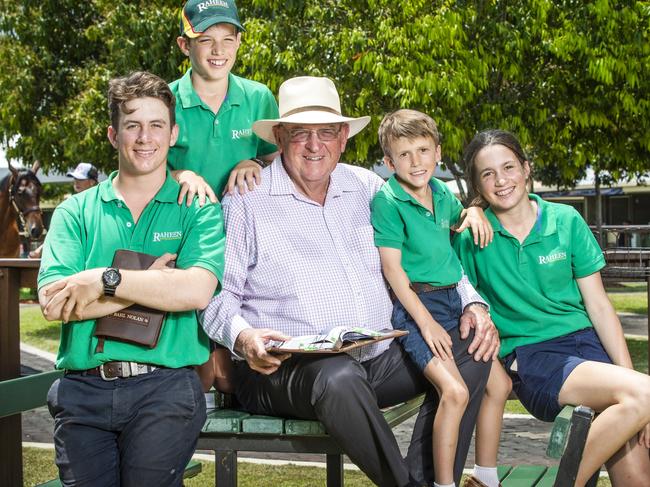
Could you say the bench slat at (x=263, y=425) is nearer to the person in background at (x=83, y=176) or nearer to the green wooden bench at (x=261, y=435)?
the green wooden bench at (x=261, y=435)

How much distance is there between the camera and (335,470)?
16.0 ft

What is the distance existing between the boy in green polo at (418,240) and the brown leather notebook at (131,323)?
1144 mm

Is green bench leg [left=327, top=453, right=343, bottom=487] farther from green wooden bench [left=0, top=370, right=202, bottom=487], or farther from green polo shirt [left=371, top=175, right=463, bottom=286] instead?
green polo shirt [left=371, top=175, right=463, bottom=286]

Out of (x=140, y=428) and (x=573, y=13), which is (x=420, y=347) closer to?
(x=140, y=428)

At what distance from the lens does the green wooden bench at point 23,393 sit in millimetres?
4059

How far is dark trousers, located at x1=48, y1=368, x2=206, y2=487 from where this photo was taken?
10.2 ft

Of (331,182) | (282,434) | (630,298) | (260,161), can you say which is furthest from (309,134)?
(630,298)

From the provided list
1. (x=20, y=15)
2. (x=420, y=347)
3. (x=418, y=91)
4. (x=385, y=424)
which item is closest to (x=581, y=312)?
(x=420, y=347)

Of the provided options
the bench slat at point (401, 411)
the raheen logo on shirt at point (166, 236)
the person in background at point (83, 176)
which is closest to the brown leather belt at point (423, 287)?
the bench slat at point (401, 411)

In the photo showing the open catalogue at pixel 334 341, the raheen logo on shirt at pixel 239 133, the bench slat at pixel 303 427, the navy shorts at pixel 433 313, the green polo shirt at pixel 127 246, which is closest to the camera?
the green polo shirt at pixel 127 246

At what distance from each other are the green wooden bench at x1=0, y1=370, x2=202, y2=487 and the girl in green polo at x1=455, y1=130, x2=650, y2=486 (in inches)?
65.4

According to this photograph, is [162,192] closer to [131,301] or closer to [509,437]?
[131,301]

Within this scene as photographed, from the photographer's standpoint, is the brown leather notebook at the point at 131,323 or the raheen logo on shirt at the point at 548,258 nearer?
the brown leather notebook at the point at 131,323

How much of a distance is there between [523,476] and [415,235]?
1368mm
